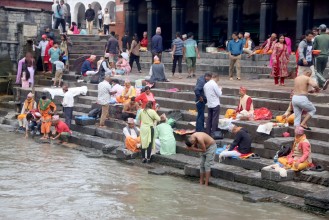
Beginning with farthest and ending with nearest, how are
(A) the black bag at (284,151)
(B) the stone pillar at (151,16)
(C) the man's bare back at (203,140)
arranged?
(B) the stone pillar at (151,16), (A) the black bag at (284,151), (C) the man's bare back at (203,140)

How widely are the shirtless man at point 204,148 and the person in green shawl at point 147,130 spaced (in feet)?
6.64

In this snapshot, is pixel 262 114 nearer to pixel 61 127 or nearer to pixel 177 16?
pixel 61 127

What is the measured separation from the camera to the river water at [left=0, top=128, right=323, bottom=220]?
9961 mm

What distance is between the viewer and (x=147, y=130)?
13648 millimetres

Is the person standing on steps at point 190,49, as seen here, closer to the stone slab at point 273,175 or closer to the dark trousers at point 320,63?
the dark trousers at point 320,63

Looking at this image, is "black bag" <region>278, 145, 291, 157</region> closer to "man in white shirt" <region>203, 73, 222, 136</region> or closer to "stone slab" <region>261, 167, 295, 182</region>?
"stone slab" <region>261, 167, 295, 182</region>

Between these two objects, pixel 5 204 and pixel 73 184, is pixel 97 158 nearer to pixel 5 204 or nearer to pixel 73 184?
pixel 73 184

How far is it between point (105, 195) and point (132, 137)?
3459 mm

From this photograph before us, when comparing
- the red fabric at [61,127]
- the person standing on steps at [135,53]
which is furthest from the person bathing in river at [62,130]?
the person standing on steps at [135,53]

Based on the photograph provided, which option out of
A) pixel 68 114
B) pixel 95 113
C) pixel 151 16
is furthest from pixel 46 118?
pixel 151 16

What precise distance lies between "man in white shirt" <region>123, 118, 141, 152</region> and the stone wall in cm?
1113

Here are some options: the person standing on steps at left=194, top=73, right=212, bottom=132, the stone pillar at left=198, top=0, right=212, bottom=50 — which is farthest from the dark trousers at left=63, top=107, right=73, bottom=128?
the stone pillar at left=198, top=0, right=212, bottom=50

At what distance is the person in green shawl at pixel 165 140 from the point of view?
13812 millimetres

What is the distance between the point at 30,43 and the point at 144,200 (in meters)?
14.9
